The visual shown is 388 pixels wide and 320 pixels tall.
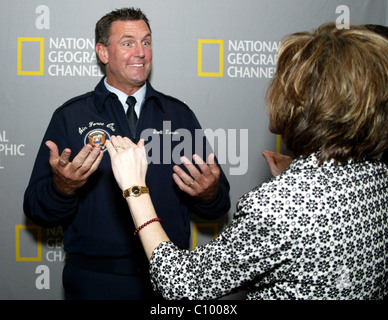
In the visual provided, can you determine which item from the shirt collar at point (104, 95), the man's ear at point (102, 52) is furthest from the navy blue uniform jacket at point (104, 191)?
the man's ear at point (102, 52)

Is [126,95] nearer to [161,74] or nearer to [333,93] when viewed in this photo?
[161,74]

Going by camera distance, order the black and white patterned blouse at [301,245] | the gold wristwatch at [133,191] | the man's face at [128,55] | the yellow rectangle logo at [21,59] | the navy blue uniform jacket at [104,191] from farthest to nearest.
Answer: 1. the yellow rectangle logo at [21,59]
2. the man's face at [128,55]
3. the navy blue uniform jacket at [104,191]
4. the gold wristwatch at [133,191]
5. the black and white patterned blouse at [301,245]

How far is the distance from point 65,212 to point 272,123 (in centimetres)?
93

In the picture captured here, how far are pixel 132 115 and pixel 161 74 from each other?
382mm

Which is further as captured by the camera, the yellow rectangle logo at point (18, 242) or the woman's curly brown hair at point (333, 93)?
the yellow rectangle logo at point (18, 242)

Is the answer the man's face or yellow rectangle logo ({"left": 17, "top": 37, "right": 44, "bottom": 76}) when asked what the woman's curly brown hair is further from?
→ yellow rectangle logo ({"left": 17, "top": 37, "right": 44, "bottom": 76})

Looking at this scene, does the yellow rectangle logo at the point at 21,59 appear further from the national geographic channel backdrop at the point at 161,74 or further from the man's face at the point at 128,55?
the man's face at the point at 128,55

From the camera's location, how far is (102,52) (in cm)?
179

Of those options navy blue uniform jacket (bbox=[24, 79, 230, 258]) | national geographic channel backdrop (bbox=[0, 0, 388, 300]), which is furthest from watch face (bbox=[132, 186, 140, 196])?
national geographic channel backdrop (bbox=[0, 0, 388, 300])

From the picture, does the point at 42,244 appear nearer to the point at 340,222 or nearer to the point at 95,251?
the point at 95,251

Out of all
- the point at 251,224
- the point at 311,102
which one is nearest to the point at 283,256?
the point at 251,224

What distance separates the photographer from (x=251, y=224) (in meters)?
0.82

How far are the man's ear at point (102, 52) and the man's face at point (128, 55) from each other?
0.06 feet

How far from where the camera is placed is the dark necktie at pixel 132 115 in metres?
1.68
